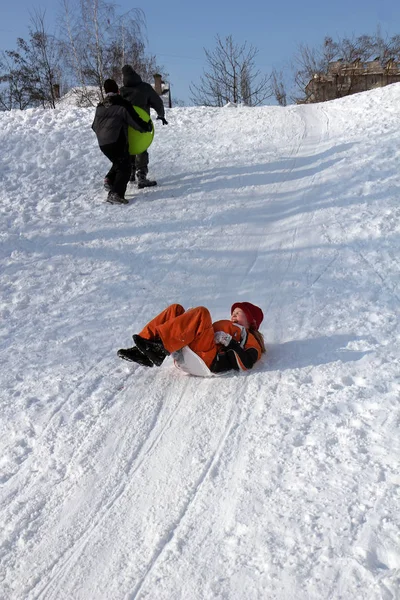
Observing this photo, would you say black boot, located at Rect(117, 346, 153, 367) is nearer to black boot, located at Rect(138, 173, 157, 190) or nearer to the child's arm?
the child's arm

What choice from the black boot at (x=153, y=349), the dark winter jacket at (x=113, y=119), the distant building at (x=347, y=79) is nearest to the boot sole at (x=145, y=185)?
the dark winter jacket at (x=113, y=119)

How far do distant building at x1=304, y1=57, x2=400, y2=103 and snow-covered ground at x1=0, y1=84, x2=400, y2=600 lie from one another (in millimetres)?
20916

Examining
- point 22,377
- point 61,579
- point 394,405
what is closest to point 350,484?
point 394,405

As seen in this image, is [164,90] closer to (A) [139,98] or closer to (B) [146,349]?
(A) [139,98]

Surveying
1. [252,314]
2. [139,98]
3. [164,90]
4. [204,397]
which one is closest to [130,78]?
[139,98]

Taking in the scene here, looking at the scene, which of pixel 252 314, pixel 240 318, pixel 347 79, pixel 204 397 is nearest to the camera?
pixel 204 397

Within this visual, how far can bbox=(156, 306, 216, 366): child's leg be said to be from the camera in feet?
13.5

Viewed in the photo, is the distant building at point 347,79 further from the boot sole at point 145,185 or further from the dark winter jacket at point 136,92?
the boot sole at point 145,185

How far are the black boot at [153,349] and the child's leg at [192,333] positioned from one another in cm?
5

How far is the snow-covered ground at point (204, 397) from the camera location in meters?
2.57

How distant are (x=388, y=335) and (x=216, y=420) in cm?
174

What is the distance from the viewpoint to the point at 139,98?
27.7 feet

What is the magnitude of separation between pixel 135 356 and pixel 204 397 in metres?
0.65

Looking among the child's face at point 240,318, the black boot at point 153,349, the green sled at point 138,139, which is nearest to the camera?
the black boot at point 153,349
